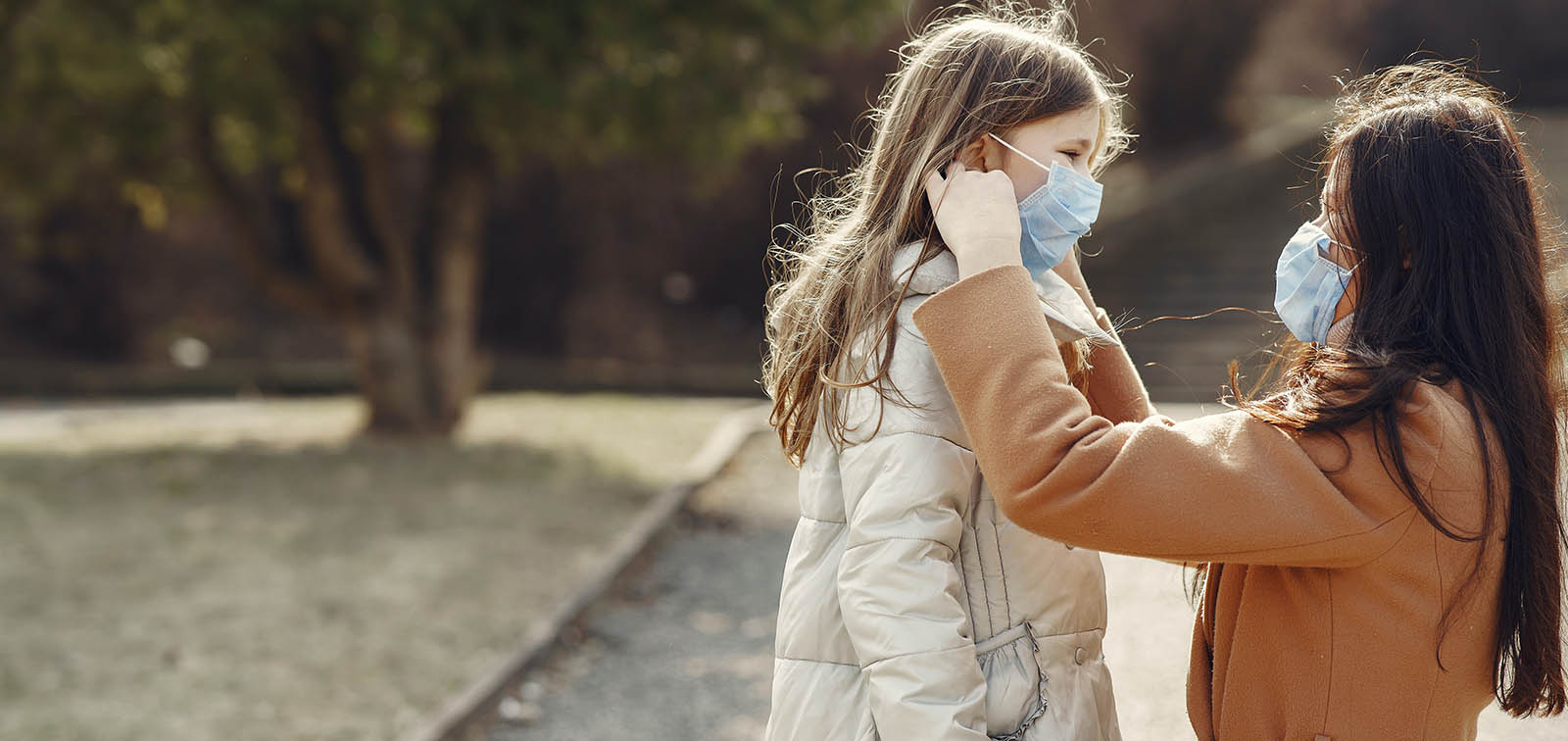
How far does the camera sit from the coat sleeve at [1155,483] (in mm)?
1532

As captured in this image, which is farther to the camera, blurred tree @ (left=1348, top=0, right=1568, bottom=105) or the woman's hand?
blurred tree @ (left=1348, top=0, right=1568, bottom=105)

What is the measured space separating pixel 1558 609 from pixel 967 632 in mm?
772

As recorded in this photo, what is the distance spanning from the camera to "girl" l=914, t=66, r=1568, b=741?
1.54 m

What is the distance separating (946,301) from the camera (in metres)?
1.66

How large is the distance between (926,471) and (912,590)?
0.53 ft

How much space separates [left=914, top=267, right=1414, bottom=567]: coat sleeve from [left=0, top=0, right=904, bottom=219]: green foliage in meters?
6.96

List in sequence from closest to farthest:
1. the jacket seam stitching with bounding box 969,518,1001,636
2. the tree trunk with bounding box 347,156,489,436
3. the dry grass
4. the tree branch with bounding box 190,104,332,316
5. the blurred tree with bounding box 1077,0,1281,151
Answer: the jacket seam stitching with bounding box 969,518,1001,636, the dry grass, the tree branch with bounding box 190,104,332,316, the tree trunk with bounding box 347,156,489,436, the blurred tree with bounding box 1077,0,1281,151

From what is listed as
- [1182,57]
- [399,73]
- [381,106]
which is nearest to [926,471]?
[399,73]

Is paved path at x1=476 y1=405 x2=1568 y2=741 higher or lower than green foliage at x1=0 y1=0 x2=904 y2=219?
lower

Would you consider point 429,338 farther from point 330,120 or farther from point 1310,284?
point 1310,284

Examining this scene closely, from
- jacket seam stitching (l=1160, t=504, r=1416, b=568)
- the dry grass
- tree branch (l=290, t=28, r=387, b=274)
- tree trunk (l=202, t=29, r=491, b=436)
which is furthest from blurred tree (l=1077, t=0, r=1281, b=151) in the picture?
jacket seam stitching (l=1160, t=504, r=1416, b=568)

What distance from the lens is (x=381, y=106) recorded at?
366 inches

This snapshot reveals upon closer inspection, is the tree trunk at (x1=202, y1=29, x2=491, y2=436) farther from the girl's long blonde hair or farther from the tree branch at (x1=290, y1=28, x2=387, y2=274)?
the girl's long blonde hair

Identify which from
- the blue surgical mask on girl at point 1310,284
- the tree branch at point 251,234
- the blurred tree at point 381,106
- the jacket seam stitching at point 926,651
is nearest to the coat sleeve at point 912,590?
the jacket seam stitching at point 926,651
